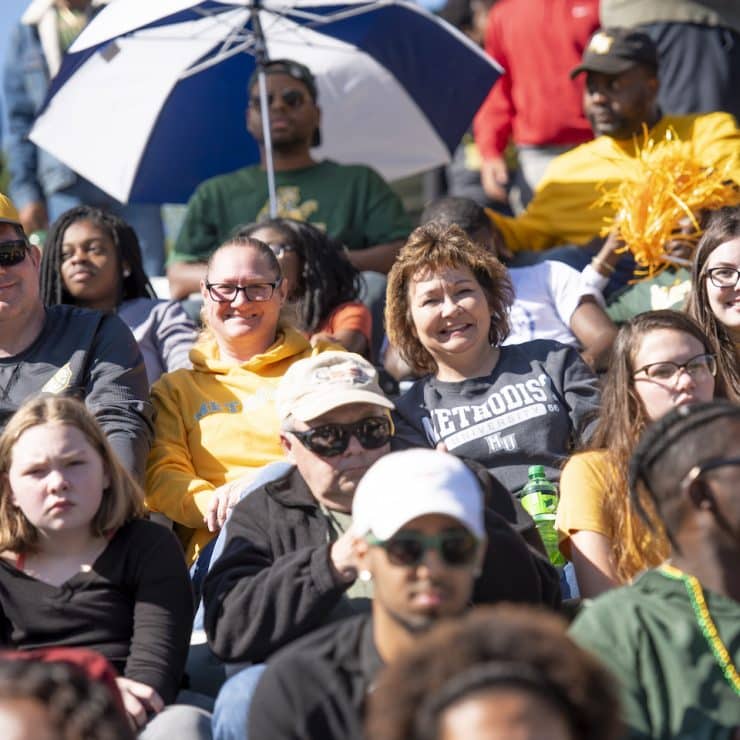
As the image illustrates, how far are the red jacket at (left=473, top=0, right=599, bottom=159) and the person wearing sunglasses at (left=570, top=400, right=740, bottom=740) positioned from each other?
5290mm

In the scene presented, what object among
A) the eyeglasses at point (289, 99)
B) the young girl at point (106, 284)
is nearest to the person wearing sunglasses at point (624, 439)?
the young girl at point (106, 284)

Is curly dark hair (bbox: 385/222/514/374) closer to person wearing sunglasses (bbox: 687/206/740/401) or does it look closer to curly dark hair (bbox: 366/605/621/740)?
person wearing sunglasses (bbox: 687/206/740/401)

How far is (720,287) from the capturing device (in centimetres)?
557

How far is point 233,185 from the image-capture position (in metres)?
7.88

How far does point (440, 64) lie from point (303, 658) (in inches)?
210

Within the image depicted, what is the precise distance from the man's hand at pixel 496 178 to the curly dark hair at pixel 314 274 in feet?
8.24

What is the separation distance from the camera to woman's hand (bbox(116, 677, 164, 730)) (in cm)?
389

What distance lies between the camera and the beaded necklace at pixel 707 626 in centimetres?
336

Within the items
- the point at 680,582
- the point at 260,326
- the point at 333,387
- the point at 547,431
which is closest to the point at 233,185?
the point at 260,326

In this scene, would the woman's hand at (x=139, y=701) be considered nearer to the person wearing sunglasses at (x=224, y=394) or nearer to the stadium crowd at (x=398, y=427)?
the stadium crowd at (x=398, y=427)

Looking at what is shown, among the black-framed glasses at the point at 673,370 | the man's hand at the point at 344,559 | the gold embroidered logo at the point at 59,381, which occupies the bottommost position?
the man's hand at the point at 344,559

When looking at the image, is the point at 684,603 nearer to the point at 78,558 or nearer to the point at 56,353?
the point at 78,558

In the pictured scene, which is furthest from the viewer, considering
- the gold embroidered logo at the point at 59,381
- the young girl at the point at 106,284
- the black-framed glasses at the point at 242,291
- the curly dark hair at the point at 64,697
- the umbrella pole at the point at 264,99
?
the umbrella pole at the point at 264,99

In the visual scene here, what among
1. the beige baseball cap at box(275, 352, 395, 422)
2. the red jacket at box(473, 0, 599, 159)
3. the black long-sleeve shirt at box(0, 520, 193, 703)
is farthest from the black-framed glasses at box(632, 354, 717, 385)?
the red jacket at box(473, 0, 599, 159)
